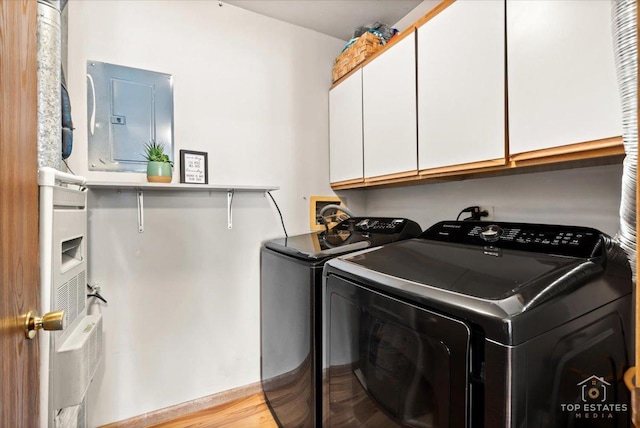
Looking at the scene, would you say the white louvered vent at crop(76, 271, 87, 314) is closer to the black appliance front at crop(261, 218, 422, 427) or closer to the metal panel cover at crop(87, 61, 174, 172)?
the metal panel cover at crop(87, 61, 174, 172)

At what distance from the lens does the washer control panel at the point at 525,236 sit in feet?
2.90

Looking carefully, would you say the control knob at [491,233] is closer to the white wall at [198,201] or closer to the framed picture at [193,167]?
the white wall at [198,201]

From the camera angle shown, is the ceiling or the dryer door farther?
the ceiling

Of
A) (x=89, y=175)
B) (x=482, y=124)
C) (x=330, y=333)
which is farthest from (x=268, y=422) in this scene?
(x=482, y=124)

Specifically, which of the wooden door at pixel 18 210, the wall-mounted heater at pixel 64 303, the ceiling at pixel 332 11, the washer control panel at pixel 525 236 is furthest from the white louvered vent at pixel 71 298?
the ceiling at pixel 332 11

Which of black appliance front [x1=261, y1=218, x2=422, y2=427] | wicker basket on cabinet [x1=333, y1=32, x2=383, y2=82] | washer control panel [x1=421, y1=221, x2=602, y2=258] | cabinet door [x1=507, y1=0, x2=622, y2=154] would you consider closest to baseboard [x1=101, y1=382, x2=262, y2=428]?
black appliance front [x1=261, y1=218, x2=422, y2=427]

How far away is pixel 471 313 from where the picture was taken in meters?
0.68

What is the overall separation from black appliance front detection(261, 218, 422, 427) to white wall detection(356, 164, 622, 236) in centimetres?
33

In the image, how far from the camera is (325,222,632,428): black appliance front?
644mm

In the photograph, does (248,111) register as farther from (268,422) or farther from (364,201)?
(268,422)

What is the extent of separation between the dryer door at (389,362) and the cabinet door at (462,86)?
791mm

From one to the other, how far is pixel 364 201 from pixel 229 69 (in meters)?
1.42

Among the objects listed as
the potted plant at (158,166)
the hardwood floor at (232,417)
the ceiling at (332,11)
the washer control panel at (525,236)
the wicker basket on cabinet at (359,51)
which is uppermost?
the ceiling at (332,11)

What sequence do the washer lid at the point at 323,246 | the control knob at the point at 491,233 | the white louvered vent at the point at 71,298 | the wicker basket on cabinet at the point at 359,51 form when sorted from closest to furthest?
the white louvered vent at the point at 71,298 → the control knob at the point at 491,233 → the washer lid at the point at 323,246 → the wicker basket on cabinet at the point at 359,51
